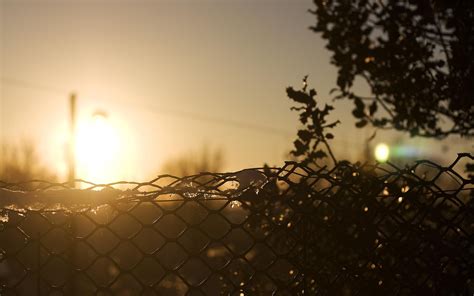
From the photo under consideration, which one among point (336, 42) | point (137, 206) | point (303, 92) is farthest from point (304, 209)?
point (336, 42)

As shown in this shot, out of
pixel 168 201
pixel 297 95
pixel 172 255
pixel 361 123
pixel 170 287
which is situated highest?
pixel 297 95

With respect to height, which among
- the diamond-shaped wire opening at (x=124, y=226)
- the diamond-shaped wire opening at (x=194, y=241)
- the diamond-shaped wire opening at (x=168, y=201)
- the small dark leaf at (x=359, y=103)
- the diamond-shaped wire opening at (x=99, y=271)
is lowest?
the diamond-shaped wire opening at (x=99, y=271)

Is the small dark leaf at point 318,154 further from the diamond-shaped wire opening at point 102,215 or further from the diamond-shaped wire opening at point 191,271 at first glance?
the diamond-shaped wire opening at point 102,215

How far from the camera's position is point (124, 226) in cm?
247

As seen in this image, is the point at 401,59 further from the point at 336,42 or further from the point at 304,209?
the point at 304,209

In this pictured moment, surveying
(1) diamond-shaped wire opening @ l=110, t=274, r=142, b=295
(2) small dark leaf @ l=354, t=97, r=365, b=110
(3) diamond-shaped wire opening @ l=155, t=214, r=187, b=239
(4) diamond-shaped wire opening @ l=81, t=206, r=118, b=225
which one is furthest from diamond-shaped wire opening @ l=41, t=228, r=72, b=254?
(2) small dark leaf @ l=354, t=97, r=365, b=110

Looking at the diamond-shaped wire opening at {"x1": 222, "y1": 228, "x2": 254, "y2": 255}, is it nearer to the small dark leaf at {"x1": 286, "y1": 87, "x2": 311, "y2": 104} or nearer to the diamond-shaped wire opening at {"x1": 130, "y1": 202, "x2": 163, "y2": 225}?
the diamond-shaped wire opening at {"x1": 130, "y1": 202, "x2": 163, "y2": 225}

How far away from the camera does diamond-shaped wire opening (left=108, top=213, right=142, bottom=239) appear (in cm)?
239

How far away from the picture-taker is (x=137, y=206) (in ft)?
7.70

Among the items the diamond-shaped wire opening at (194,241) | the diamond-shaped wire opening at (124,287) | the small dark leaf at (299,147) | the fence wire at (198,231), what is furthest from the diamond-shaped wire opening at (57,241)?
the small dark leaf at (299,147)

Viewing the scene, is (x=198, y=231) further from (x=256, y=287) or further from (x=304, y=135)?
(x=304, y=135)

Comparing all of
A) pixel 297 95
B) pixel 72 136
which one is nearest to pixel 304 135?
pixel 297 95

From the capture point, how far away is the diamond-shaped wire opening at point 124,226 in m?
2.39

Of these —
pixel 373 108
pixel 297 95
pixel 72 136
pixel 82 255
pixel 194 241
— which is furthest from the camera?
pixel 72 136
